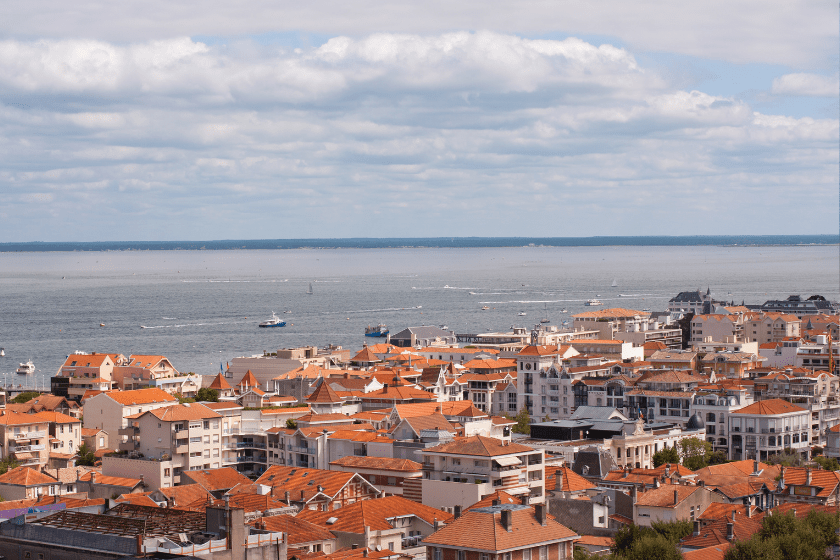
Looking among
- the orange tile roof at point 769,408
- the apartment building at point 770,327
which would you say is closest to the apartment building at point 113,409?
the orange tile roof at point 769,408

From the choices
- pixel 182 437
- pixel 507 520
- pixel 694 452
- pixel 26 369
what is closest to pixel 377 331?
pixel 26 369

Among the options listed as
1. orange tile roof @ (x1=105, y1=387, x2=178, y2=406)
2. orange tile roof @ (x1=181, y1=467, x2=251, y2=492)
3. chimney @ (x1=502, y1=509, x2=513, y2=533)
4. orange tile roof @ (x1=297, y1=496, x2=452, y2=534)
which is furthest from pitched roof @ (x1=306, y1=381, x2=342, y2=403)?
chimney @ (x1=502, y1=509, x2=513, y2=533)

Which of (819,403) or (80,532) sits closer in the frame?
(80,532)

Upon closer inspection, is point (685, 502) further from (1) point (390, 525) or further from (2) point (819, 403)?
(2) point (819, 403)

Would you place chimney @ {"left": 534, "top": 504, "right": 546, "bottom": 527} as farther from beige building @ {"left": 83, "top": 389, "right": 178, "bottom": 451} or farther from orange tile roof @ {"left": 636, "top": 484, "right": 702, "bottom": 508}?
beige building @ {"left": 83, "top": 389, "right": 178, "bottom": 451}

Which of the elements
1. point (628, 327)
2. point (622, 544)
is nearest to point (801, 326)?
point (628, 327)
